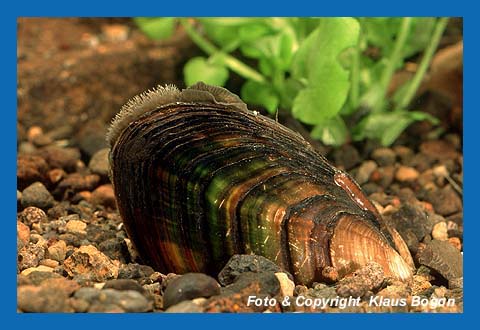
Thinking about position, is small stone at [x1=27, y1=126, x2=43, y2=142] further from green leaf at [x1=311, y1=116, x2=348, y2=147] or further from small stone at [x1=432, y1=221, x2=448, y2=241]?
small stone at [x1=432, y1=221, x2=448, y2=241]

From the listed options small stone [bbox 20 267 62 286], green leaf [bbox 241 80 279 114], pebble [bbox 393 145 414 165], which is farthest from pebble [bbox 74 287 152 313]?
pebble [bbox 393 145 414 165]

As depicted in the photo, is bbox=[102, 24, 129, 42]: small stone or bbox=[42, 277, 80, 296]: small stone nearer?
bbox=[42, 277, 80, 296]: small stone

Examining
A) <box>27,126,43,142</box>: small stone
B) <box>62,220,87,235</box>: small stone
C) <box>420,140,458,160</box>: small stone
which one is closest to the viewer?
<box>62,220,87,235</box>: small stone

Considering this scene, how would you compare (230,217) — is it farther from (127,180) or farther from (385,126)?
(385,126)

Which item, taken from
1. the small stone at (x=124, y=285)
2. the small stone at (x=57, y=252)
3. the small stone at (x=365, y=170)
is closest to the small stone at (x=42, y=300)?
the small stone at (x=124, y=285)

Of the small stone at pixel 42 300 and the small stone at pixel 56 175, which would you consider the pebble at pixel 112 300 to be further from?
the small stone at pixel 56 175

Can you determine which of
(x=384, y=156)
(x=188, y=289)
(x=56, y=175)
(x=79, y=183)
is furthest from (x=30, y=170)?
(x=384, y=156)

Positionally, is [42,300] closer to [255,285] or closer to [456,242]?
[255,285]
